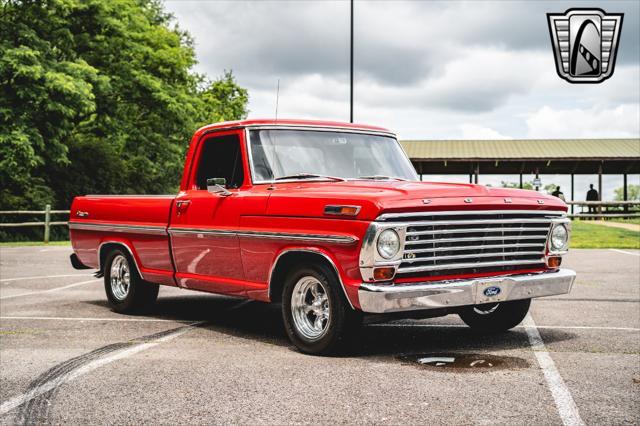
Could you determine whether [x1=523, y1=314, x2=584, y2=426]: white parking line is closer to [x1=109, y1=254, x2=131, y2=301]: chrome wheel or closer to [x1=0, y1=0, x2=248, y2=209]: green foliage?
[x1=109, y1=254, x2=131, y2=301]: chrome wheel

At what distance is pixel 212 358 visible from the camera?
663cm

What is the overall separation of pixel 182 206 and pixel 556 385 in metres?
4.37

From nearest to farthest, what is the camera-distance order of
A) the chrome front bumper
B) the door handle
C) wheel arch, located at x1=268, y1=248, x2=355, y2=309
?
the chrome front bumper < wheel arch, located at x1=268, y1=248, x2=355, y2=309 < the door handle

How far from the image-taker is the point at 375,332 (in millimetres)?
8023

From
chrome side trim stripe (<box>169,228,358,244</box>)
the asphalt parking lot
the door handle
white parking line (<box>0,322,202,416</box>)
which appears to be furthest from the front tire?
the door handle

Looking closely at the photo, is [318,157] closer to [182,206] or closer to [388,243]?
[182,206]

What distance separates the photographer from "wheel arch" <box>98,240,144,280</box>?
364 inches

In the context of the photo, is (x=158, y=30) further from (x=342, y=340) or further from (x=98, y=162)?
(x=342, y=340)

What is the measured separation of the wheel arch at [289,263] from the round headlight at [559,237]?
2.20 meters

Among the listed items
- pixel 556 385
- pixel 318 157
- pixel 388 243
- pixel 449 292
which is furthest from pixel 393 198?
pixel 556 385

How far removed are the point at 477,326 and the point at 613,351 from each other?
1587 millimetres

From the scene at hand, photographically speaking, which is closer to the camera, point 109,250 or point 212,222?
point 212,222

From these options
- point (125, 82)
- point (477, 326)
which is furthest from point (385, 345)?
point (125, 82)

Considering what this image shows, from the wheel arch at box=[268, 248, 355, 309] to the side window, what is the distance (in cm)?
108
